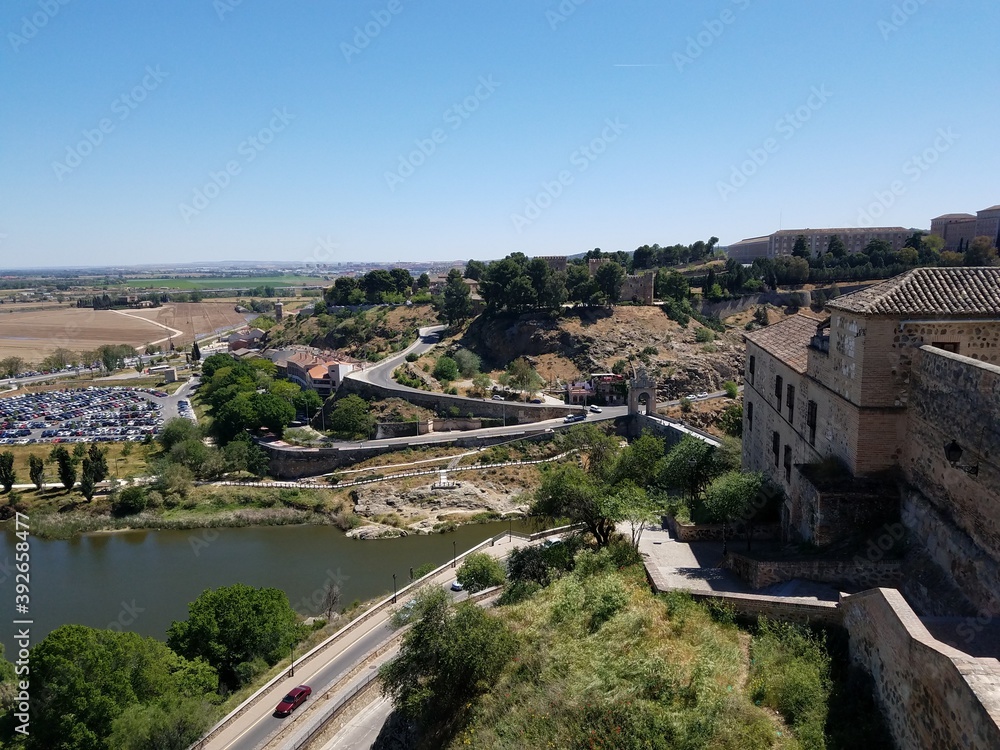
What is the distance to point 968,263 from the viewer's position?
5894 centimetres

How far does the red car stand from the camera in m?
17.1

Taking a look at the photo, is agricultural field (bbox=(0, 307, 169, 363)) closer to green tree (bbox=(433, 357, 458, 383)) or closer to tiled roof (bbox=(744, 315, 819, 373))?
green tree (bbox=(433, 357, 458, 383))

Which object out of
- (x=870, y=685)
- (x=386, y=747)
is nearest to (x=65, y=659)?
(x=386, y=747)

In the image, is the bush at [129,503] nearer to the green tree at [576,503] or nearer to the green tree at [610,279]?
the green tree at [576,503]

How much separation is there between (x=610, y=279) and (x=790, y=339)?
44941 mm

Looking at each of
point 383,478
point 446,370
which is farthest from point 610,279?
point 383,478

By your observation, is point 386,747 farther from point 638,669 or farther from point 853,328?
point 853,328

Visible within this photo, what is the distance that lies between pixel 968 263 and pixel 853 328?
57602mm

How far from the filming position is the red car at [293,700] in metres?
17.1

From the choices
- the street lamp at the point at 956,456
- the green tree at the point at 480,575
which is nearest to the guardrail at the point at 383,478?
the green tree at the point at 480,575

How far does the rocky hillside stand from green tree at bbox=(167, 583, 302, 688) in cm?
3639

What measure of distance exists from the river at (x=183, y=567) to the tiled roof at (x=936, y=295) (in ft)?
65.6

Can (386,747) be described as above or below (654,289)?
below

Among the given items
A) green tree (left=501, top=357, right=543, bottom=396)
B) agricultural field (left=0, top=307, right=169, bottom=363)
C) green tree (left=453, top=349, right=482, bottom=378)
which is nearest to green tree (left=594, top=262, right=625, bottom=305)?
green tree (left=501, top=357, right=543, bottom=396)
